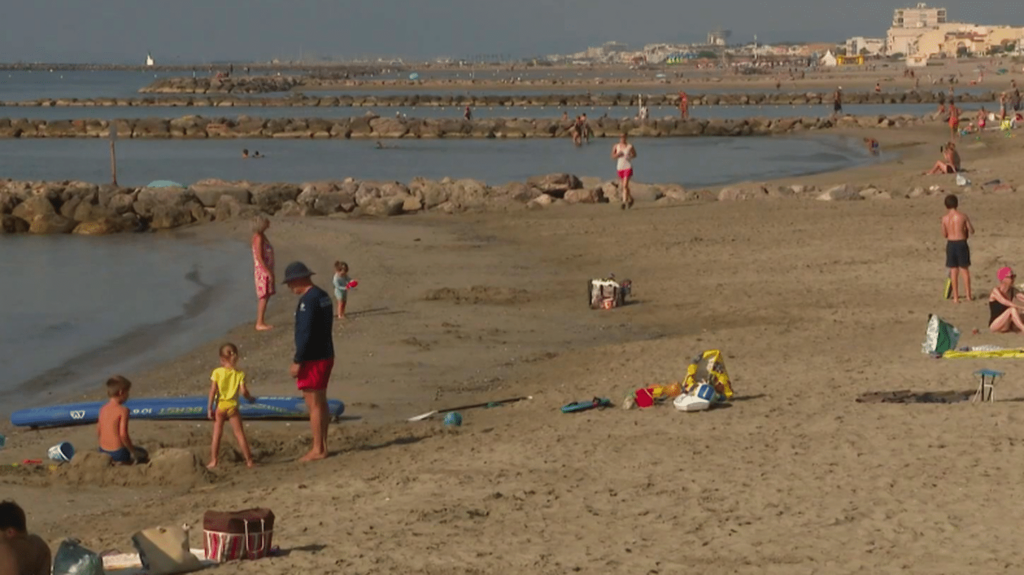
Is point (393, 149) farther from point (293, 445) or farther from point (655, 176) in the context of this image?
point (293, 445)

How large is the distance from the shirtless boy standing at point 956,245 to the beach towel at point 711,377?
16.1 feet

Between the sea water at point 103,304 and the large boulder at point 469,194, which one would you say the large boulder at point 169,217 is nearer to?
the sea water at point 103,304

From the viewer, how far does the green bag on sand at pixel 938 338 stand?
1185 cm

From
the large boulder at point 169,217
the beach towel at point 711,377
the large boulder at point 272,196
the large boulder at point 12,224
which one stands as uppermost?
the beach towel at point 711,377

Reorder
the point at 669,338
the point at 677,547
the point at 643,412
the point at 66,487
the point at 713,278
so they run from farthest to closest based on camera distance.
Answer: the point at 713,278
the point at 669,338
the point at 643,412
the point at 66,487
the point at 677,547

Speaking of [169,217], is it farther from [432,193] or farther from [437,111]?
[437,111]

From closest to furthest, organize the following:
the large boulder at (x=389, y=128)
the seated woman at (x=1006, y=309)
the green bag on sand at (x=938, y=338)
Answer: the green bag on sand at (x=938, y=338) → the seated woman at (x=1006, y=309) → the large boulder at (x=389, y=128)

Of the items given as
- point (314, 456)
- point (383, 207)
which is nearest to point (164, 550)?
point (314, 456)

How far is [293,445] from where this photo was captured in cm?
1056

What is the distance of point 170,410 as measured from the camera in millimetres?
11367

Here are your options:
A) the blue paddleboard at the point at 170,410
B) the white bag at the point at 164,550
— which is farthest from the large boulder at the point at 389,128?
the white bag at the point at 164,550

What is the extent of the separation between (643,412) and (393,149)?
143 ft

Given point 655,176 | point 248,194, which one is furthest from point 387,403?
point 655,176

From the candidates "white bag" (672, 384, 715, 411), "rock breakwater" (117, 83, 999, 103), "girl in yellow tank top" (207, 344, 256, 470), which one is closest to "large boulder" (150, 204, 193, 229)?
"girl in yellow tank top" (207, 344, 256, 470)
